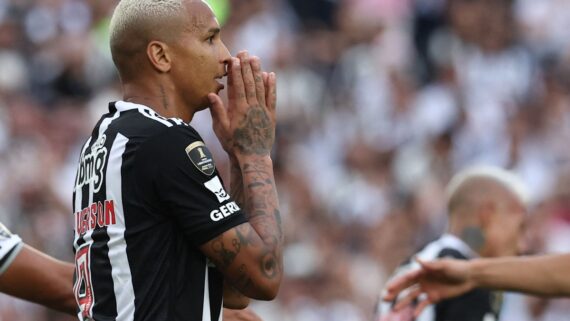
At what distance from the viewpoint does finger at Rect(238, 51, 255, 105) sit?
4453 millimetres

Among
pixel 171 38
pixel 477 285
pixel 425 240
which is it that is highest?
pixel 171 38

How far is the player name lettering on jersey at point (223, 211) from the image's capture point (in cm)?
412

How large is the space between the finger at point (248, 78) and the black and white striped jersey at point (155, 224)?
34cm

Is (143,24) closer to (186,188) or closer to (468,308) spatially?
(186,188)

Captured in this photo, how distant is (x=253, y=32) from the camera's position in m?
14.7

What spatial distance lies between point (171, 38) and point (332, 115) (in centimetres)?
988

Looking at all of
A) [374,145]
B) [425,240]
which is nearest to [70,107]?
[374,145]

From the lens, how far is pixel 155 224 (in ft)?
13.6

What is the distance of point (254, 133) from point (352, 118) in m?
9.64

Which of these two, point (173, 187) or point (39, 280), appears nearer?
point (173, 187)

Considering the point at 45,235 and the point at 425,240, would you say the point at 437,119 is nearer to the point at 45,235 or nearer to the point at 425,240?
the point at 425,240

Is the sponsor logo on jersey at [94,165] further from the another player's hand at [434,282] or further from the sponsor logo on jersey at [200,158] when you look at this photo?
the another player's hand at [434,282]

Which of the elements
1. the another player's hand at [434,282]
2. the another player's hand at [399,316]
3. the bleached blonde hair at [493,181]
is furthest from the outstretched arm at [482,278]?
the bleached blonde hair at [493,181]

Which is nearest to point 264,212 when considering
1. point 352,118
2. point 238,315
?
point 238,315
